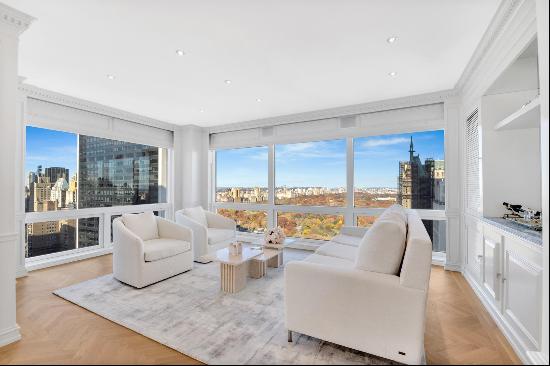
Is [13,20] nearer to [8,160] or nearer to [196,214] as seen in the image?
[8,160]

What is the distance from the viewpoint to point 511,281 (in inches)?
87.2

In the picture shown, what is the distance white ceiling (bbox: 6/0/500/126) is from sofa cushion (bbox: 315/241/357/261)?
6.90 feet

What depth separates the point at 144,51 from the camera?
9.05 ft

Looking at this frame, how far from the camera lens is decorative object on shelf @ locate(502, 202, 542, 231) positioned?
233 centimetres

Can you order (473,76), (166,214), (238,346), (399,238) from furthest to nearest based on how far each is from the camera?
(166,214) < (473,76) < (238,346) < (399,238)

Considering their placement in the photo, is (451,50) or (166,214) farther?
(166,214)

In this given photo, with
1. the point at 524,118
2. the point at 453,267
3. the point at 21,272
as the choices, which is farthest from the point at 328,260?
the point at 21,272

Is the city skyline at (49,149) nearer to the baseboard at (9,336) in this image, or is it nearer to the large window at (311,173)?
the baseboard at (9,336)

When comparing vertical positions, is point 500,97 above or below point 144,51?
below

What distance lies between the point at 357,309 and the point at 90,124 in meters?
4.96

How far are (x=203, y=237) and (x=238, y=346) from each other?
2335 millimetres

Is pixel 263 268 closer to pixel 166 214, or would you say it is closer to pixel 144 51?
pixel 144 51

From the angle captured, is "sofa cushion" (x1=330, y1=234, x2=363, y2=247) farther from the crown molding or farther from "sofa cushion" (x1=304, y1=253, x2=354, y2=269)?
the crown molding

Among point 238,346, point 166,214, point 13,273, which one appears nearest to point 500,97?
point 238,346
